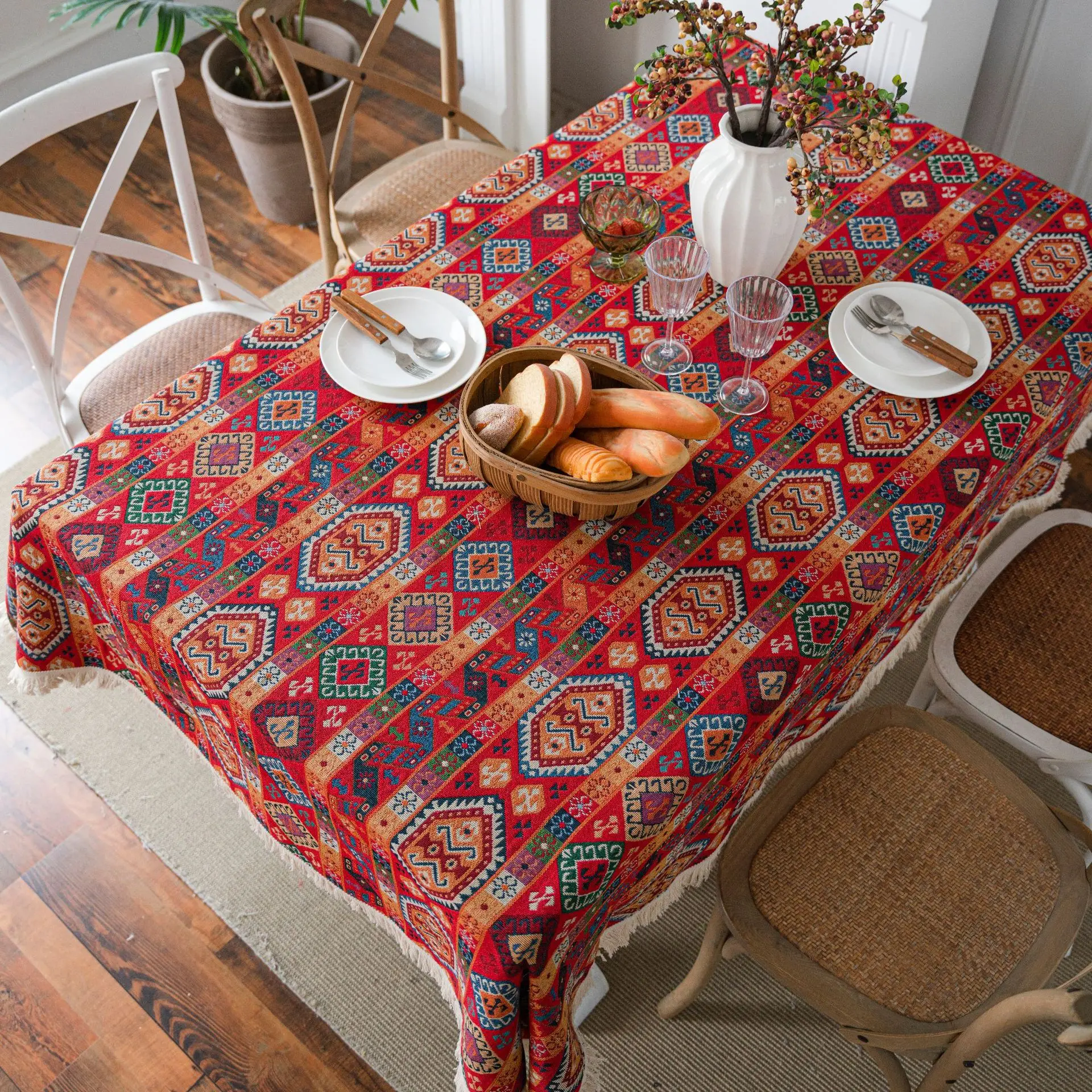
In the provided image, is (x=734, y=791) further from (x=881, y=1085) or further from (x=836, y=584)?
(x=881, y=1085)

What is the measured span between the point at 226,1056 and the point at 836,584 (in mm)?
1184

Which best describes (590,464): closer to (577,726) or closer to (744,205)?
(577,726)

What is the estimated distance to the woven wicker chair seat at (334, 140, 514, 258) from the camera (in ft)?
7.03

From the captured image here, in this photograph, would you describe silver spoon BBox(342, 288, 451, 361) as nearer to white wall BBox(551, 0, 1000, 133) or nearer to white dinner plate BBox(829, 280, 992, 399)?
white dinner plate BBox(829, 280, 992, 399)

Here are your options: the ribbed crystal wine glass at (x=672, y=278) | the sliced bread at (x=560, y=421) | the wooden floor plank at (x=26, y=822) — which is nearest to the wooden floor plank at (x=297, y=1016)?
the wooden floor plank at (x=26, y=822)

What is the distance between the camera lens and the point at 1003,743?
197 cm

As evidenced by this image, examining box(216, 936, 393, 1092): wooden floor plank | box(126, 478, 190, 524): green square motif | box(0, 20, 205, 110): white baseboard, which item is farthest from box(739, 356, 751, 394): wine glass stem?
box(0, 20, 205, 110): white baseboard

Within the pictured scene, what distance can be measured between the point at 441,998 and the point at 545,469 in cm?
92

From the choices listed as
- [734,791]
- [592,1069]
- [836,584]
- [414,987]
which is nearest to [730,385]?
[836,584]

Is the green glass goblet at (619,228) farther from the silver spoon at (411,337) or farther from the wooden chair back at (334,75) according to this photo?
the wooden chair back at (334,75)

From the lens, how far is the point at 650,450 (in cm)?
121

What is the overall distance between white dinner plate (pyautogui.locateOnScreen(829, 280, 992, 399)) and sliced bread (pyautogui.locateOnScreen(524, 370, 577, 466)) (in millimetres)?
443

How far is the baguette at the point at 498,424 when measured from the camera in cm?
124

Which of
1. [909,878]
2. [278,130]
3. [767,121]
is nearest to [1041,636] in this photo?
[909,878]
